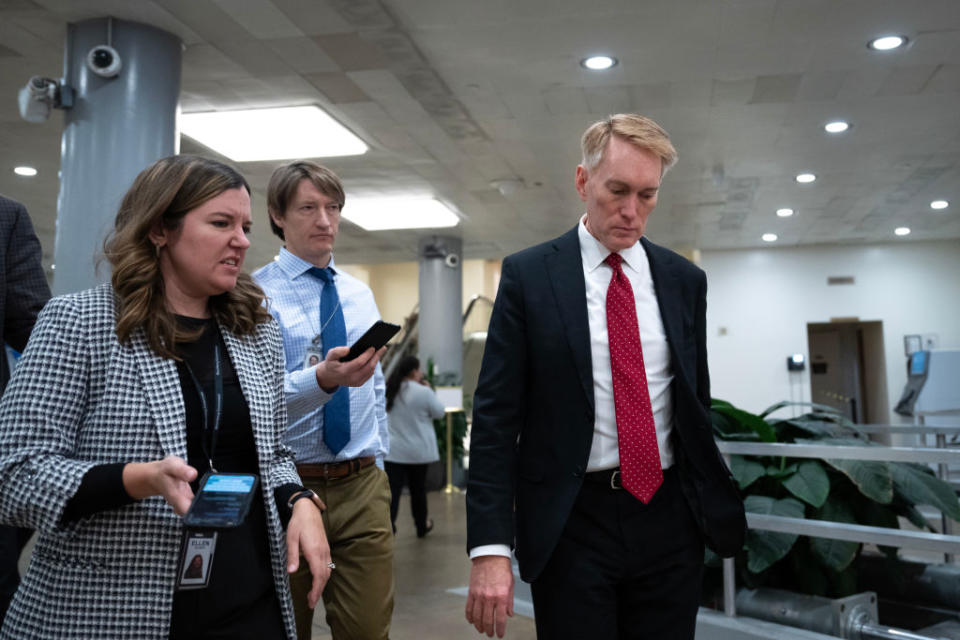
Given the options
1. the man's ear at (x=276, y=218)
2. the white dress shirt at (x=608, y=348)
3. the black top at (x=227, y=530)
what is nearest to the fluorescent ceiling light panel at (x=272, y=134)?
the man's ear at (x=276, y=218)

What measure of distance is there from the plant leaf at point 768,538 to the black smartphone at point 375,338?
2.55 m

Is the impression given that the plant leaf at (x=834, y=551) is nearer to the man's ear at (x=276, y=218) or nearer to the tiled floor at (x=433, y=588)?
the tiled floor at (x=433, y=588)

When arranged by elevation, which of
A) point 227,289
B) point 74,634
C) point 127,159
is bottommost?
point 74,634

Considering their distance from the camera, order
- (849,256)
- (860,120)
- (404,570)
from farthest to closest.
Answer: (849,256) → (860,120) → (404,570)

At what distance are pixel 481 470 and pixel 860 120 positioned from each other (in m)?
7.72

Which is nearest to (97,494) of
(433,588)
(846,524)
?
(846,524)

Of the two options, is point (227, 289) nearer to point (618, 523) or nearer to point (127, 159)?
point (618, 523)

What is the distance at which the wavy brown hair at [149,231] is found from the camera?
1446 millimetres

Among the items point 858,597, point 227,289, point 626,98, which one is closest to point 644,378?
point 227,289

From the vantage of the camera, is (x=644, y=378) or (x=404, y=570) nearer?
(x=644, y=378)

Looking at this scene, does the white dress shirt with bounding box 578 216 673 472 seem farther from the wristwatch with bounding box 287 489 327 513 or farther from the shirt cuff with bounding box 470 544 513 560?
the wristwatch with bounding box 287 489 327 513

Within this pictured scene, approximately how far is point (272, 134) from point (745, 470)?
5.89 meters

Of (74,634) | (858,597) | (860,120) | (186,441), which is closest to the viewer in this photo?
(74,634)

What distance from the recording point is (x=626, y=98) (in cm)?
736
